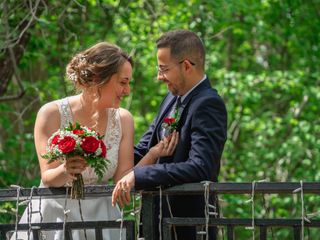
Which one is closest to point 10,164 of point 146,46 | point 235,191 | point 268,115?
point 146,46

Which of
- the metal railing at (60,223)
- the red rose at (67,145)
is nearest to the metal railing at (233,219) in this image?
the metal railing at (60,223)

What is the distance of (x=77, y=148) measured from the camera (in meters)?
4.94

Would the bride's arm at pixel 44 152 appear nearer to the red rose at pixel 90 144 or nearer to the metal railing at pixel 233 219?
the red rose at pixel 90 144

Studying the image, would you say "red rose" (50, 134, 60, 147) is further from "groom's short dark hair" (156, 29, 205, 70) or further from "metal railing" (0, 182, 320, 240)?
"groom's short dark hair" (156, 29, 205, 70)

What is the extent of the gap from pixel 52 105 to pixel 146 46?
21.1 feet

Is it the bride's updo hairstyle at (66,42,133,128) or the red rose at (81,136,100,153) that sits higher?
the bride's updo hairstyle at (66,42,133,128)

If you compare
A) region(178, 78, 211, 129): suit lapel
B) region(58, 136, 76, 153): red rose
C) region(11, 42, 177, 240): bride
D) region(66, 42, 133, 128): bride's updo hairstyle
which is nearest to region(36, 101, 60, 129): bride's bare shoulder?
region(11, 42, 177, 240): bride

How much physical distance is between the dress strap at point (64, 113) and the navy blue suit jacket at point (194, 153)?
2.09 ft

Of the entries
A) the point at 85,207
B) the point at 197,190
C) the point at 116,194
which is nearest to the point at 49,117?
the point at 85,207

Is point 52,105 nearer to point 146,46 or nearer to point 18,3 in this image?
point 18,3

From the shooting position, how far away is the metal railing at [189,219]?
4562 mm

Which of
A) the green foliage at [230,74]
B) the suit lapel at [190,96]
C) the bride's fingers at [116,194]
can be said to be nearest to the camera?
the bride's fingers at [116,194]

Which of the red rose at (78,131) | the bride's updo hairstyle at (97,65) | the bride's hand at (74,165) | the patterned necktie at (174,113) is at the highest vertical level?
the bride's updo hairstyle at (97,65)

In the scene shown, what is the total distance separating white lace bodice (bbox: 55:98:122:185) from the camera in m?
5.62
